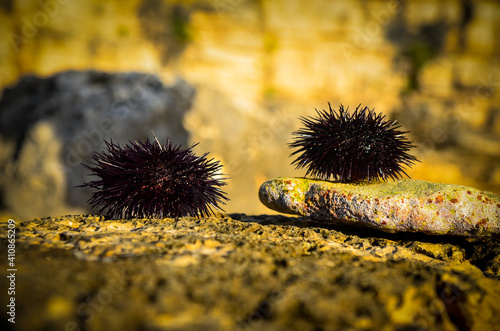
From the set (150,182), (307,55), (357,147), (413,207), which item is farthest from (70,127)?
(307,55)

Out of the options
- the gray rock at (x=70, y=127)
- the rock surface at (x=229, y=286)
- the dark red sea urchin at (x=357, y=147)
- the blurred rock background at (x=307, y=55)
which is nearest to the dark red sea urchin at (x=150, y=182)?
the rock surface at (x=229, y=286)

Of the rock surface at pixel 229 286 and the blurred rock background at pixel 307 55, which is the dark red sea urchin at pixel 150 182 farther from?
the blurred rock background at pixel 307 55

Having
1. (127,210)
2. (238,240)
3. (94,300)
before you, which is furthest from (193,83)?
(94,300)

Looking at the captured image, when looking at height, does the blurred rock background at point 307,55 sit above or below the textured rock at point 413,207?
above

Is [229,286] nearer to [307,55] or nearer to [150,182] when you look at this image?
[150,182]

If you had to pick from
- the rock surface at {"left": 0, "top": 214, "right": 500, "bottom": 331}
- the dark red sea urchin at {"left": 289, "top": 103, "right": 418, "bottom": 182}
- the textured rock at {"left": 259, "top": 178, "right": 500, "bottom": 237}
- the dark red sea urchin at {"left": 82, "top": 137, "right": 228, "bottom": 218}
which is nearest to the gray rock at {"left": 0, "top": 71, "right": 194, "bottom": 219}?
the dark red sea urchin at {"left": 82, "top": 137, "right": 228, "bottom": 218}

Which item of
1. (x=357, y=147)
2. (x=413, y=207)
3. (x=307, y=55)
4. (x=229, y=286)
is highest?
(x=307, y=55)

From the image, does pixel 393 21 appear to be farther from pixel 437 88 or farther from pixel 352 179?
pixel 352 179
